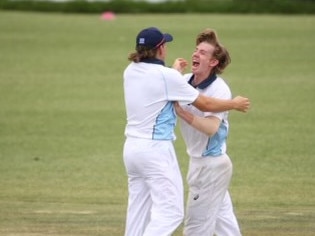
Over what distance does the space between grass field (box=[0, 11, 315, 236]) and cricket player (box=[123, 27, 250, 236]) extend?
2.68 metres

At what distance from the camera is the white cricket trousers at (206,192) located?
10914 millimetres

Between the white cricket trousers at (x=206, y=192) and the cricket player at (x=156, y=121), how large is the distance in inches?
15.3

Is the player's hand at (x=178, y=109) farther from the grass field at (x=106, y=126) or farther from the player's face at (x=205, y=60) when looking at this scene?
the grass field at (x=106, y=126)

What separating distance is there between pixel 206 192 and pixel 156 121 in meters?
0.81

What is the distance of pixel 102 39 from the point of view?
127 ft

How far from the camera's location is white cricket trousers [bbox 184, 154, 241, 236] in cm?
1091

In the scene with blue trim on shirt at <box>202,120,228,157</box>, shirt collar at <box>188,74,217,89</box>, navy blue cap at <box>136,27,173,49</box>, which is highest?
navy blue cap at <box>136,27,173,49</box>

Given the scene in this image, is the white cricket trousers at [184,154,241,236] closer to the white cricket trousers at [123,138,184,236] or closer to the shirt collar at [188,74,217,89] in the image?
the white cricket trousers at [123,138,184,236]

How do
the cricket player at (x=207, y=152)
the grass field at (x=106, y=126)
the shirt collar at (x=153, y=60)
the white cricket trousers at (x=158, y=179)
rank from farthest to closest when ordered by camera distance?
the grass field at (x=106, y=126)
the cricket player at (x=207, y=152)
the shirt collar at (x=153, y=60)
the white cricket trousers at (x=158, y=179)

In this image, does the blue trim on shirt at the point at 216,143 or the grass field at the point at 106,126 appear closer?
the blue trim on shirt at the point at 216,143

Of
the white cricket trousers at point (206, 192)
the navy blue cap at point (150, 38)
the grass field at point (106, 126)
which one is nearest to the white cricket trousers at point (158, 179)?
the white cricket trousers at point (206, 192)

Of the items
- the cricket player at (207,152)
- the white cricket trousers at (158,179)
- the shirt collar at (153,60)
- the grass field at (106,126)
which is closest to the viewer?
the white cricket trousers at (158,179)

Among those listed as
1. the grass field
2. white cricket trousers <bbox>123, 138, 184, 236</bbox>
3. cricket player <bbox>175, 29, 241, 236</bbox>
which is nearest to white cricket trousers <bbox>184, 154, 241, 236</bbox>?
cricket player <bbox>175, 29, 241, 236</bbox>

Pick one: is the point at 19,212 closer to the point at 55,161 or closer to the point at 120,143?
the point at 55,161
